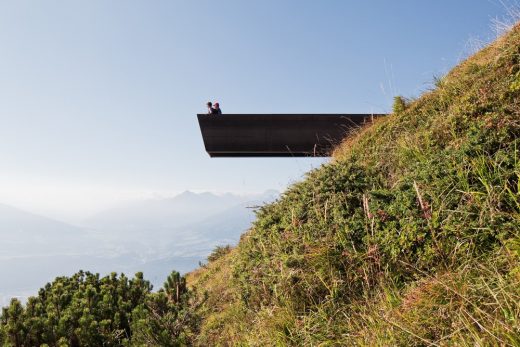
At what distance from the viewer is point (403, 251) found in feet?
13.5

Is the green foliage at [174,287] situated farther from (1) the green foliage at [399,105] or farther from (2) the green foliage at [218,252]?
(2) the green foliage at [218,252]

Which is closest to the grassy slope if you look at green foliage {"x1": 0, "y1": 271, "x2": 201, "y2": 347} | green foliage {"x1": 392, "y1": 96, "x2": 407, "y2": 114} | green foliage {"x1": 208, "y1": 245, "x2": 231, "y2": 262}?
green foliage {"x1": 0, "y1": 271, "x2": 201, "y2": 347}

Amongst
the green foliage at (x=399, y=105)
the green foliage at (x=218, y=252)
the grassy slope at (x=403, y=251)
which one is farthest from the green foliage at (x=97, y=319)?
the green foliage at (x=218, y=252)

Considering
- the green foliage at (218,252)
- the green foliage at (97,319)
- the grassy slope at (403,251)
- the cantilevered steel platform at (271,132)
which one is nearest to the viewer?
the grassy slope at (403,251)

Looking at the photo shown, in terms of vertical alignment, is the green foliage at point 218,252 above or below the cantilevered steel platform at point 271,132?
below

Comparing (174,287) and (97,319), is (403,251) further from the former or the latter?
(174,287)

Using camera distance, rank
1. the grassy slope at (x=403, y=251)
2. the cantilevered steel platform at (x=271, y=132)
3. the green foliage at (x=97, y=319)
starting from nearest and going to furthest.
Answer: the grassy slope at (x=403, y=251), the green foliage at (x=97, y=319), the cantilevered steel platform at (x=271, y=132)

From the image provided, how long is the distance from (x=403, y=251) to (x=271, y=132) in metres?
12.5

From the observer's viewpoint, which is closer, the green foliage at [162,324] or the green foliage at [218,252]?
the green foliage at [162,324]

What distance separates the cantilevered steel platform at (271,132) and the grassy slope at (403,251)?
9179 millimetres

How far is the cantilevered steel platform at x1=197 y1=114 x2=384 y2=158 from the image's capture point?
15891 mm

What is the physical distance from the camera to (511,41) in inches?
308

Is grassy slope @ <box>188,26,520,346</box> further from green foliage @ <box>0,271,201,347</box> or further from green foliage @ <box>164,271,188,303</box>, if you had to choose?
green foliage @ <box>0,271,201,347</box>

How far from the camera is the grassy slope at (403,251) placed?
9.91 ft
